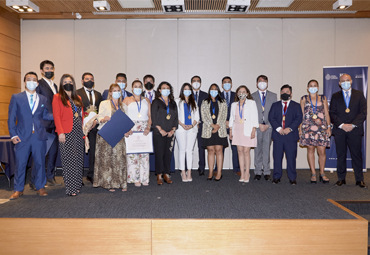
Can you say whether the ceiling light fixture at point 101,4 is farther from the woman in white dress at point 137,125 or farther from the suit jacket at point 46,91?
the woman in white dress at point 137,125

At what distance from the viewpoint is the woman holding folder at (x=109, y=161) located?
3973 mm

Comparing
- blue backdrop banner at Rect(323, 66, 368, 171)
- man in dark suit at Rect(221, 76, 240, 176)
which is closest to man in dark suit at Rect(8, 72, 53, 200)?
man in dark suit at Rect(221, 76, 240, 176)

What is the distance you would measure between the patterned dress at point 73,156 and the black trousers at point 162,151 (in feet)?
3.90

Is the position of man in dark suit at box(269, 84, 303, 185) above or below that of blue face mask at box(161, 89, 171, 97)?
below

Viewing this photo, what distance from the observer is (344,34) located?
633 cm

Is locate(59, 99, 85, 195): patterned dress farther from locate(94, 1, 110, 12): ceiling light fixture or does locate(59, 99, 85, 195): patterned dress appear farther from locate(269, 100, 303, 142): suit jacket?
locate(269, 100, 303, 142): suit jacket

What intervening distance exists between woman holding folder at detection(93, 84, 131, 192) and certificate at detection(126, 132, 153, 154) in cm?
12

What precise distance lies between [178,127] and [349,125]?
2.79 meters

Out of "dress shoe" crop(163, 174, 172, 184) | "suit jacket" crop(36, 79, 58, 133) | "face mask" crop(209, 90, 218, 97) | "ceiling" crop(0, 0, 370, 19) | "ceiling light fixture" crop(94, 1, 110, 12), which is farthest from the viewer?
"ceiling" crop(0, 0, 370, 19)

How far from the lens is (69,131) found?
→ 3771 millimetres

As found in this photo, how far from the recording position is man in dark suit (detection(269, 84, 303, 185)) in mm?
4652

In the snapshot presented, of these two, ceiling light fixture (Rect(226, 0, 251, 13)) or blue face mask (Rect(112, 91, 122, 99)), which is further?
ceiling light fixture (Rect(226, 0, 251, 13))

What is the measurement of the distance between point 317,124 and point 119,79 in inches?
137

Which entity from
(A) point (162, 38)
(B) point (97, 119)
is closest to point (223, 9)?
(A) point (162, 38)
